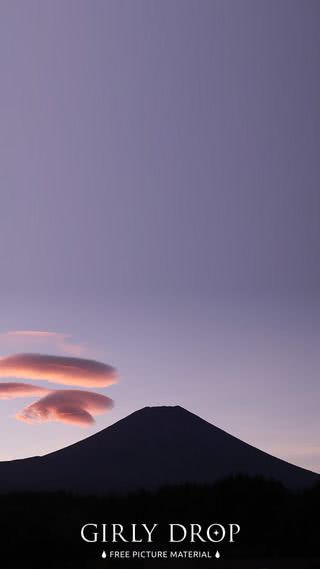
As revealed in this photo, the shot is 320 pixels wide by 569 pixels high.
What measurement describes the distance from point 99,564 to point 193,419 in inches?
3620

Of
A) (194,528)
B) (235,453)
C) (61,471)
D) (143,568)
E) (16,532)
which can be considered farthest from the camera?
(235,453)

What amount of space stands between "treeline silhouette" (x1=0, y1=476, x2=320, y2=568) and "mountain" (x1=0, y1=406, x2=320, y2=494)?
160 ft

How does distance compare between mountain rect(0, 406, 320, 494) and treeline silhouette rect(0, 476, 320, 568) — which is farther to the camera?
mountain rect(0, 406, 320, 494)

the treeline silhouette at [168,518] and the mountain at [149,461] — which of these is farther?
the mountain at [149,461]

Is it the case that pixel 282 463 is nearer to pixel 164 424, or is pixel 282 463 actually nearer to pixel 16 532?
pixel 164 424

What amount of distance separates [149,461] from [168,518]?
6998 centimetres

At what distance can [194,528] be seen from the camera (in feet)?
98.9

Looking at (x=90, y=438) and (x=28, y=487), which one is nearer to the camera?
(x=28, y=487)

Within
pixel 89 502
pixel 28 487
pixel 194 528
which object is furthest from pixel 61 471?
pixel 194 528

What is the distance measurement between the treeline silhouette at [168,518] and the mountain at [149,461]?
48.6m

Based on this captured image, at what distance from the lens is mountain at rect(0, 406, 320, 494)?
9188 centimetres

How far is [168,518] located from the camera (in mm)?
32500

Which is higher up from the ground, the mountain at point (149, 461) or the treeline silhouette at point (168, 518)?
the mountain at point (149, 461)

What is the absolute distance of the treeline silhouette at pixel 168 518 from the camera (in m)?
26.6
